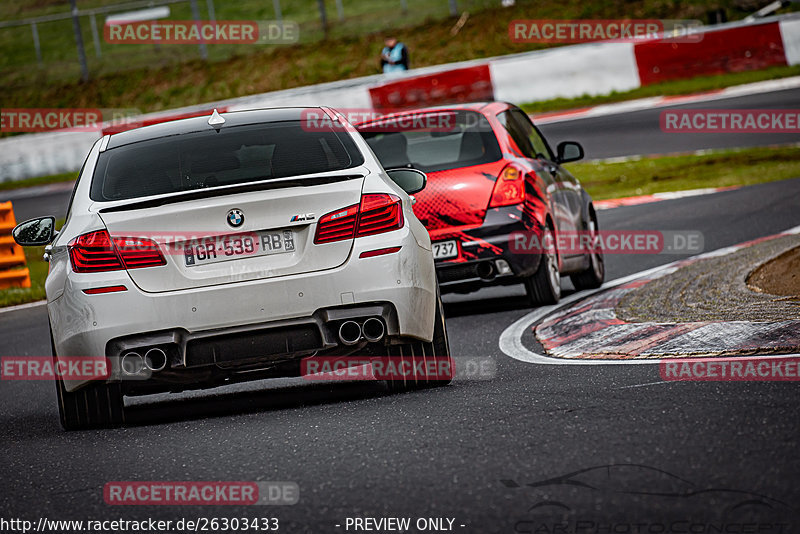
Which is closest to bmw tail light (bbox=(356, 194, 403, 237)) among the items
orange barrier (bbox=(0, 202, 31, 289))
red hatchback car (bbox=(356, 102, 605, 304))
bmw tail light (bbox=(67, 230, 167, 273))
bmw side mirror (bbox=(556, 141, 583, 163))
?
bmw tail light (bbox=(67, 230, 167, 273))

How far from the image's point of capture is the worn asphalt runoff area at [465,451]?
168 inches

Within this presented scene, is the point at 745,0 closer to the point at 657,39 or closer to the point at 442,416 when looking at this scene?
the point at 657,39

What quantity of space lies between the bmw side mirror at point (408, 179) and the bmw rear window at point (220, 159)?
0.54m

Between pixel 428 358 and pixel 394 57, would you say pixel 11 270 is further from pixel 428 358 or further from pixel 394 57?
pixel 394 57

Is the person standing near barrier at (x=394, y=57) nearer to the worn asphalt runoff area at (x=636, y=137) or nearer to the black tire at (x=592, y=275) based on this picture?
the worn asphalt runoff area at (x=636, y=137)

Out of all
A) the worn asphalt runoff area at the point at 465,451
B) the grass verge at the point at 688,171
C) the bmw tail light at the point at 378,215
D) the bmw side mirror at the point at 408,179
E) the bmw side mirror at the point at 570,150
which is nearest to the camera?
the worn asphalt runoff area at the point at 465,451

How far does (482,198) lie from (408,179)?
2552mm

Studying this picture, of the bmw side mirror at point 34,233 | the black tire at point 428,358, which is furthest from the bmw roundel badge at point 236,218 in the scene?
the bmw side mirror at point 34,233

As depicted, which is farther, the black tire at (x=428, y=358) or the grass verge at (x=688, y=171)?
the grass verge at (x=688, y=171)

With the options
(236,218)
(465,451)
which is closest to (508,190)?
(236,218)

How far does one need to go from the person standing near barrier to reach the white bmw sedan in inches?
834

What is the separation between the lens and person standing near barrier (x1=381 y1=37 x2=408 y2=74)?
2755 centimetres

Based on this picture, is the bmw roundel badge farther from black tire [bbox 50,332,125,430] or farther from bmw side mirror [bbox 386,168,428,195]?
bmw side mirror [bbox 386,168,428,195]

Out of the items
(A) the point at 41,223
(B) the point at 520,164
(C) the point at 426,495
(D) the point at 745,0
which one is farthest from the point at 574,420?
(D) the point at 745,0
